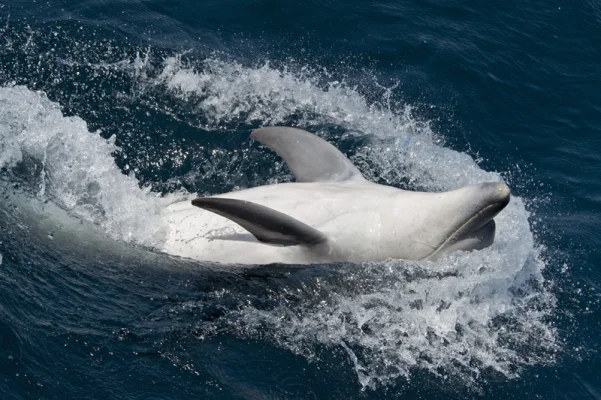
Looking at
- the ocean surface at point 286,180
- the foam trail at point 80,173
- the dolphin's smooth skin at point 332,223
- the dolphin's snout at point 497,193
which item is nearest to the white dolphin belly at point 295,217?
the dolphin's smooth skin at point 332,223

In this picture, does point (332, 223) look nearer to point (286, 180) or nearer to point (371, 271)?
point (371, 271)

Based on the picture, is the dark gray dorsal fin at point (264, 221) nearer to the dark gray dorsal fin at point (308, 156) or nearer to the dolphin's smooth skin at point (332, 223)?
the dolphin's smooth skin at point (332, 223)

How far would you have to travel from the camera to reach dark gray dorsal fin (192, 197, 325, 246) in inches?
413

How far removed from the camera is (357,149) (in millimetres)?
14844

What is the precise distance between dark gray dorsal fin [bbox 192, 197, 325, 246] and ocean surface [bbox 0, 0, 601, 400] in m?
0.51

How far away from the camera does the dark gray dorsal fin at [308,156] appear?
1234 centimetres

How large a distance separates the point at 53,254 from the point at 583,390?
715 centimetres

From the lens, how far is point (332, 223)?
11406 millimetres

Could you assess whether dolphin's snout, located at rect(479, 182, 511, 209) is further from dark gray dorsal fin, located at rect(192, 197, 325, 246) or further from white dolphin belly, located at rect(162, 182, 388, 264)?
dark gray dorsal fin, located at rect(192, 197, 325, 246)

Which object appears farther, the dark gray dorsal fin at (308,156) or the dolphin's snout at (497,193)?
the dark gray dorsal fin at (308,156)

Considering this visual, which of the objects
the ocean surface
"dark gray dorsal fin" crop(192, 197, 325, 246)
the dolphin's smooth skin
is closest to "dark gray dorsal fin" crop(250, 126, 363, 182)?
the dolphin's smooth skin

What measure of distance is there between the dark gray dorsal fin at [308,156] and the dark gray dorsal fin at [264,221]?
1.38 metres

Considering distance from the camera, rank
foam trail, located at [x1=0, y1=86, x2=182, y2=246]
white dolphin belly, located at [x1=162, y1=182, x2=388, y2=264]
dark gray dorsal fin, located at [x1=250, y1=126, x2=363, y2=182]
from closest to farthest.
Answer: white dolphin belly, located at [x1=162, y1=182, x2=388, y2=264] < foam trail, located at [x1=0, y1=86, x2=182, y2=246] < dark gray dorsal fin, located at [x1=250, y1=126, x2=363, y2=182]

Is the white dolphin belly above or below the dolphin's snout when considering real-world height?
below
